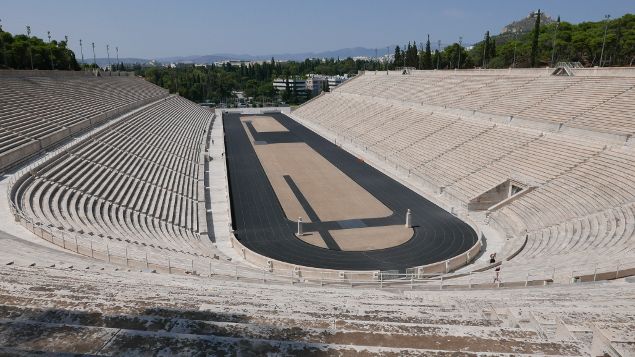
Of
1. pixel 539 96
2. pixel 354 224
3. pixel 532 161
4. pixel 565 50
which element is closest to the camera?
pixel 354 224

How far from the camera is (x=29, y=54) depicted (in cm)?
6475

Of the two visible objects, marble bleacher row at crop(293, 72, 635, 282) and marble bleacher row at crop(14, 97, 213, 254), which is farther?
marble bleacher row at crop(14, 97, 213, 254)

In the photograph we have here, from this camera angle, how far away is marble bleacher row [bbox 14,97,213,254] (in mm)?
17531

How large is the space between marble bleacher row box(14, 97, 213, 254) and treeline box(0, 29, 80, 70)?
3702 cm

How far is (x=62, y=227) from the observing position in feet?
49.7

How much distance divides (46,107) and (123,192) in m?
17.2

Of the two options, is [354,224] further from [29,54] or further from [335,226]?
[29,54]

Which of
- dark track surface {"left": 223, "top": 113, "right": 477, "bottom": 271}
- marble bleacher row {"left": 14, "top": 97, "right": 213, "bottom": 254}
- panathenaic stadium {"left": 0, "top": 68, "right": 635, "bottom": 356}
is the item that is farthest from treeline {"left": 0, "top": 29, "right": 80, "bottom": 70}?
dark track surface {"left": 223, "top": 113, "right": 477, "bottom": 271}

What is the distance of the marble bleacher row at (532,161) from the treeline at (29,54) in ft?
164

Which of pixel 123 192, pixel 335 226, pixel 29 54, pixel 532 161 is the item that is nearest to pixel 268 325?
pixel 335 226

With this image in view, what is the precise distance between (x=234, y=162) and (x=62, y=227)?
26.1 meters

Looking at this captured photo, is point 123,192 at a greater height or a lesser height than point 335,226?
greater

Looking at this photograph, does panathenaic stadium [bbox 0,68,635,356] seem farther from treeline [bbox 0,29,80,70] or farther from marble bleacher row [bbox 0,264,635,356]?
treeline [bbox 0,29,80,70]

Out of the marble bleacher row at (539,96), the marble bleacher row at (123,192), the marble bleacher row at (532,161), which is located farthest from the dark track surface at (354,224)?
the marble bleacher row at (539,96)
